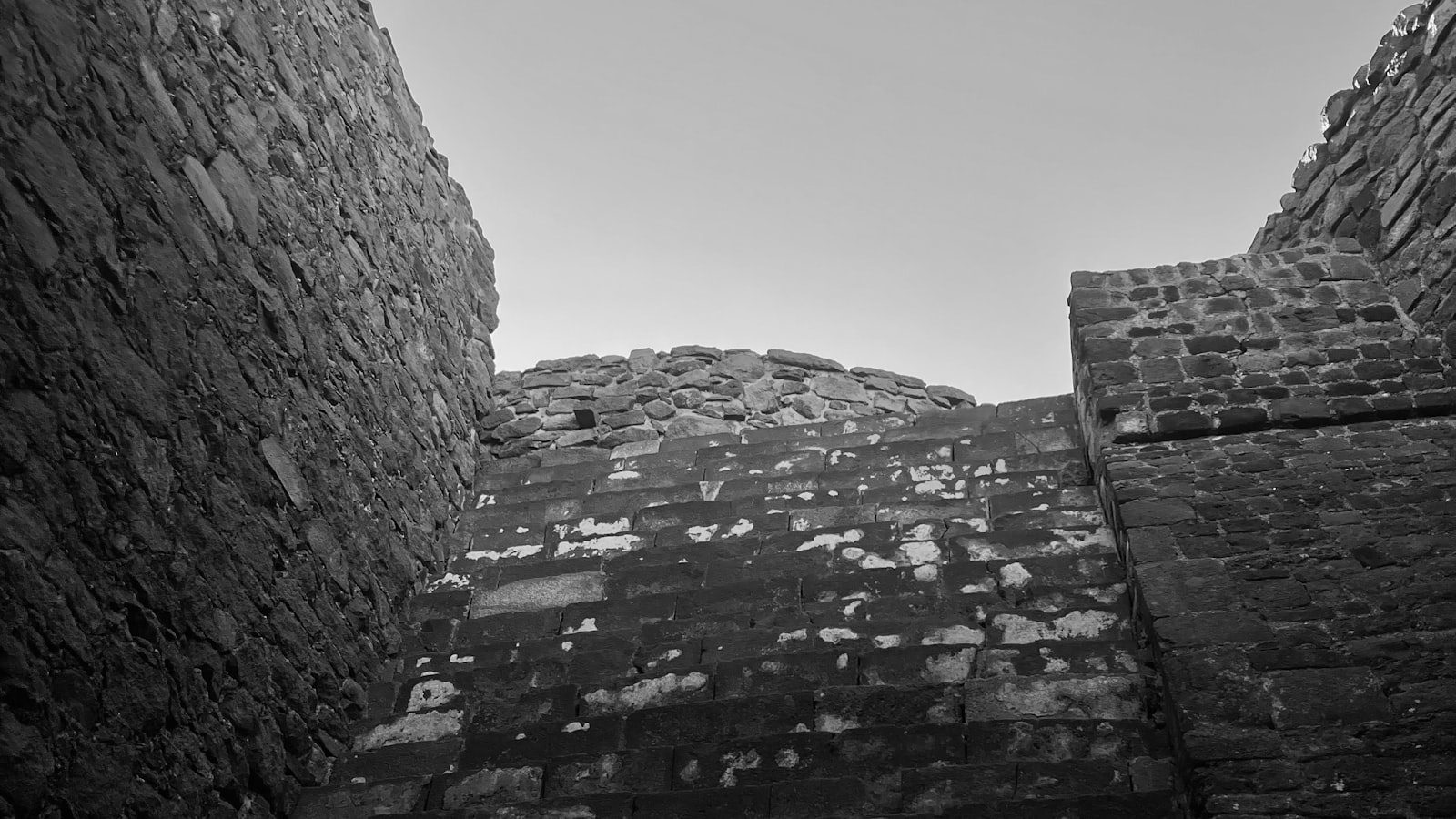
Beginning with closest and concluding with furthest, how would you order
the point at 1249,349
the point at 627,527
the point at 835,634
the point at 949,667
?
the point at 949,667 < the point at 835,634 < the point at 1249,349 < the point at 627,527

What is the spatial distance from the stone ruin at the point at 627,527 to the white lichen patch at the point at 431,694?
3 cm

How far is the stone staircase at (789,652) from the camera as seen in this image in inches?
148

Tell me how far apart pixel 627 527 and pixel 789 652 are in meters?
1.49

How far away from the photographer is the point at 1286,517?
4.32m

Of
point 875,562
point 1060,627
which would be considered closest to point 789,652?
point 875,562

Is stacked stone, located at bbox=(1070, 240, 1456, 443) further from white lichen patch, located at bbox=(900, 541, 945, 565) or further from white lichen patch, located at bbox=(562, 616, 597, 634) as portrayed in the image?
white lichen patch, located at bbox=(562, 616, 597, 634)

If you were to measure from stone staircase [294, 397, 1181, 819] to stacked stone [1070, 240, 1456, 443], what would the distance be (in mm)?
508

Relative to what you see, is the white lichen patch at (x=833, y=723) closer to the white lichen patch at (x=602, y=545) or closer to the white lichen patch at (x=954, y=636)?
the white lichen patch at (x=954, y=636)

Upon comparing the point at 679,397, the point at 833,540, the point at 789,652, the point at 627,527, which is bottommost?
the point at 789,652

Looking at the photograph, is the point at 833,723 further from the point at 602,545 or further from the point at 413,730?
the point at 602,545

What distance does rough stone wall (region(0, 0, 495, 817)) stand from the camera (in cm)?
322

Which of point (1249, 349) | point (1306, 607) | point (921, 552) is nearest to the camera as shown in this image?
point (1306, 607)

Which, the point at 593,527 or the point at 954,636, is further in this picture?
the point at 593,527

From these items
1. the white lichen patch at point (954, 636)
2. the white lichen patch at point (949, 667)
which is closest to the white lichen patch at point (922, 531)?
the white lichen patch at point (954, 636)
